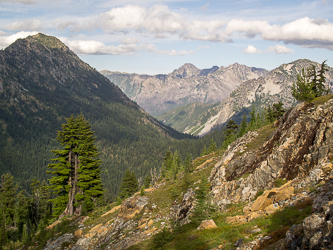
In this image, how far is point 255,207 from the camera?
20.5 metres

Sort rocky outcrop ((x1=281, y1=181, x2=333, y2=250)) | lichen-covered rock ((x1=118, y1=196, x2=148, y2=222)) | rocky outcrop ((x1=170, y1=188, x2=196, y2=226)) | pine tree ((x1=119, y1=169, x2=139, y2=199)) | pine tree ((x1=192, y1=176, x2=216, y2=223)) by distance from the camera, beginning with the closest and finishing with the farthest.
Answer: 1. rocky outcrop ((x1=281, y1=181, x2=333, y2=250))
2. pine tree ((x1=192, y1=176, x2=216, y2=223))
3. rocky outcrop ((x1=170, y1=188, x2=196, y2=226))
4. lichen-covered rock ((x1=118, y1=196, x2=148, y2=222))
5. pine tree ((x1=119, y1=169, x2=139, y2=199))

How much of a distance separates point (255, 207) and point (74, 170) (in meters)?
31.8

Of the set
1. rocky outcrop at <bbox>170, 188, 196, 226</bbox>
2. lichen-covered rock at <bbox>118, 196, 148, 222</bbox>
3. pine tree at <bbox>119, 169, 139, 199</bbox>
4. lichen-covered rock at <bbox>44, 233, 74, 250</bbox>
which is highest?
rocky outcrop at <bbox>170, 188, 196, 226</bbox>

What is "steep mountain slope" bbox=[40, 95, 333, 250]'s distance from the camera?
13852mm

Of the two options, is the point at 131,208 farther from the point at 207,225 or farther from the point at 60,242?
the point at 207,225

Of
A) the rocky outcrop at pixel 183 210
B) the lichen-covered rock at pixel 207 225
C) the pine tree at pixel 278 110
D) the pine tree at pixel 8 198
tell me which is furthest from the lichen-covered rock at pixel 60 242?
the pine tree at pixel 278 110

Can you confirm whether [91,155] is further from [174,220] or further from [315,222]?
[315,222]

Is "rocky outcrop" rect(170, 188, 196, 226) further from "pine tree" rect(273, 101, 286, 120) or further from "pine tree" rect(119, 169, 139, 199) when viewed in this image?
"pine tree" rect(273, 101, 286, 120)

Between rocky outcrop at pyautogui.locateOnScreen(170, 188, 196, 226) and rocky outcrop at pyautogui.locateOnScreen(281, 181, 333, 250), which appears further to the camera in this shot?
rocky outcrop at pyautogui.locateOnScreen(170, 188, 196, 226)

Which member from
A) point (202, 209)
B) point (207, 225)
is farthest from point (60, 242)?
point (207, 225)

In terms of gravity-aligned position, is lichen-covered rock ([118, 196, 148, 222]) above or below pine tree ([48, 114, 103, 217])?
below

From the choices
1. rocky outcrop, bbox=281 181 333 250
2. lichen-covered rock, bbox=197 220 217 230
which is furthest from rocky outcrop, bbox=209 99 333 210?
rocky outcrop, bbox=281 181 333 250

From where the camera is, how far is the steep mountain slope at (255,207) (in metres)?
13.9

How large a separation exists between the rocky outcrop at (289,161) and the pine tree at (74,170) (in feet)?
73.8
